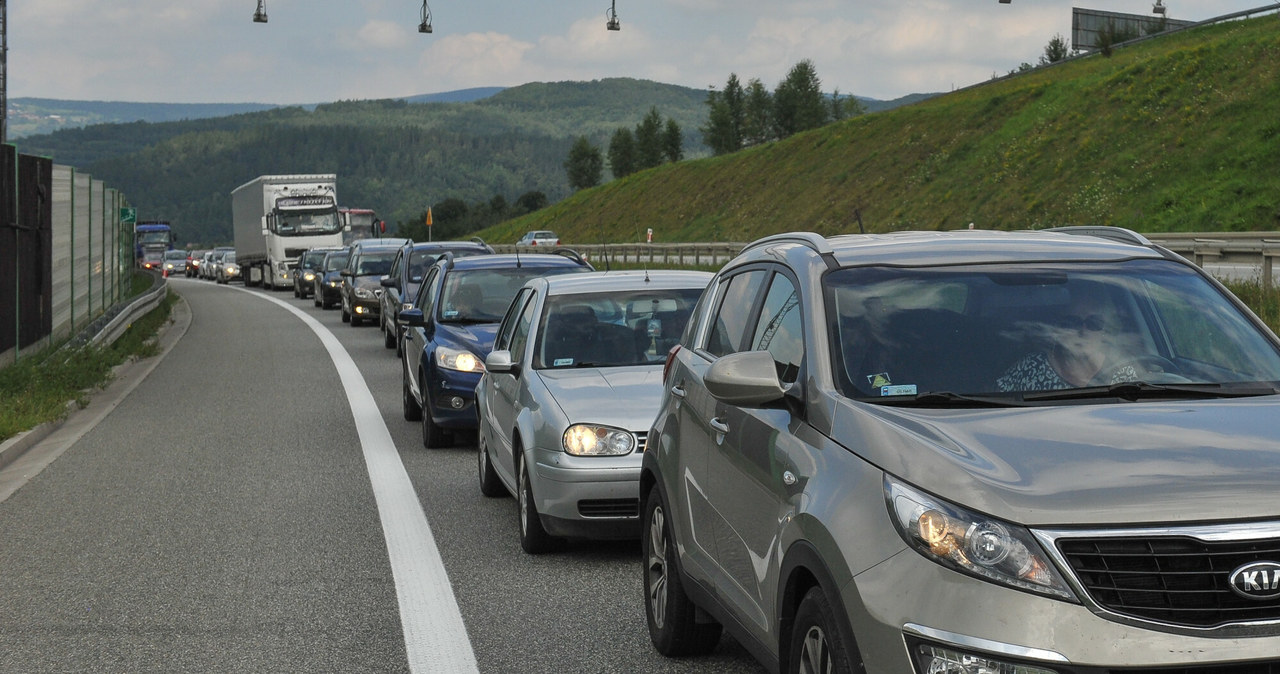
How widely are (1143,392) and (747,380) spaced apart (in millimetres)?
1105

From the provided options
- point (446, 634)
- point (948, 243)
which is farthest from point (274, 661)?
point (948, 243)

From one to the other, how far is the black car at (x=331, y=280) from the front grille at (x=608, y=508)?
3189 centimetres

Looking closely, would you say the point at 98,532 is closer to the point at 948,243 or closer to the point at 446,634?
the point at 446,634

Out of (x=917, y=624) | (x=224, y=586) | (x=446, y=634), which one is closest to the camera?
(x=917, y=624)

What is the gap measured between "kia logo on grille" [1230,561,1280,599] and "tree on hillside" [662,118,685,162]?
161 metres

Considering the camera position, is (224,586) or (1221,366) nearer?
(1221,366)

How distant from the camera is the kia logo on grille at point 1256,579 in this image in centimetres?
334

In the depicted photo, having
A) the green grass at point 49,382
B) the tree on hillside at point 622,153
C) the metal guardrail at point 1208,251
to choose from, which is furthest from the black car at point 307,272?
the tree on hillside at point 622,153

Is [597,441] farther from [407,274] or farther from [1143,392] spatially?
[407,274]

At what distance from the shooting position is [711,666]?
18.9ft

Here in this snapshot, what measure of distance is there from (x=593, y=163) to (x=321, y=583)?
180 metres

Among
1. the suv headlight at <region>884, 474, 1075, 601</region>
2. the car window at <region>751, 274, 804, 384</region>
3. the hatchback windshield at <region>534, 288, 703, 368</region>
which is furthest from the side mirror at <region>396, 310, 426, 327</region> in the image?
the suv headlight at <region>884, 474, 1075, 601</region>

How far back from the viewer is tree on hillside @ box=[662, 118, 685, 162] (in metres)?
164

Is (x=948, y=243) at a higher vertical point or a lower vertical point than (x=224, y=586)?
higher
